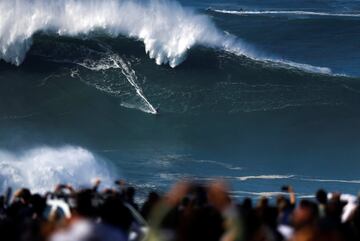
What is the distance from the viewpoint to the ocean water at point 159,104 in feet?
58.7

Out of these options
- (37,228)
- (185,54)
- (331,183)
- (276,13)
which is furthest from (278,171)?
(276,13)

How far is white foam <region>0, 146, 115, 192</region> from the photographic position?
15352mm

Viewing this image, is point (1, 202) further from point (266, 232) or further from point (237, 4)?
point (237, 4)

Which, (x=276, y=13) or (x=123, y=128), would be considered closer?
(x=123, y=128)

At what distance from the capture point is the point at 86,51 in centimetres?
2503

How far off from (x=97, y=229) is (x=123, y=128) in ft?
51.5

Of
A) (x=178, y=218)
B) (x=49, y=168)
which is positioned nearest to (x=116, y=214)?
(x=178, y=218)

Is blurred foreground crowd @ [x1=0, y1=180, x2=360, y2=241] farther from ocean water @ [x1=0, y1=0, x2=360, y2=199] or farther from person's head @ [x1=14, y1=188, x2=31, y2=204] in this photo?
ocean water @ [x1=0, y1=0, x2=360, y2=199]

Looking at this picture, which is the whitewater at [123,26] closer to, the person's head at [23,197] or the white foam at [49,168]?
the white foam at [49,168]

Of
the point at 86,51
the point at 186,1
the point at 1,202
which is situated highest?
the point at 1,202

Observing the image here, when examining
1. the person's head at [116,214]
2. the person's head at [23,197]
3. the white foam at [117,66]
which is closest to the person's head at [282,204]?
the person's head at [116,214]

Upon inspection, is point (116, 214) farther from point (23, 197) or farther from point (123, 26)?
point (123, 26)

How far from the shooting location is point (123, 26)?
2712 cm

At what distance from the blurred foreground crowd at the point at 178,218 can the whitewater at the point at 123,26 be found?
17.0m
